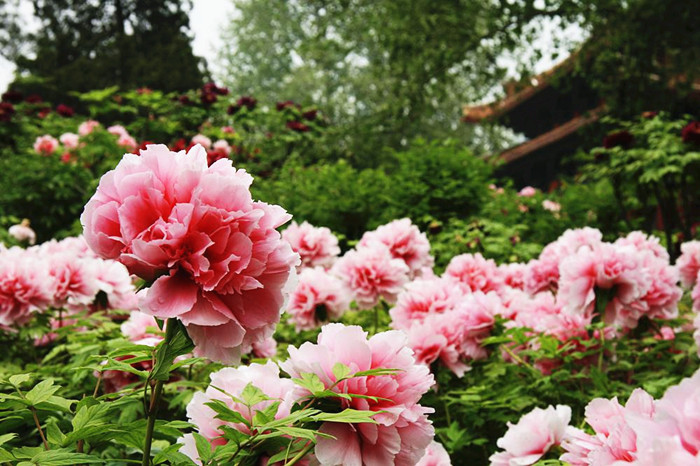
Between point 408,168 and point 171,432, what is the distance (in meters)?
4.09

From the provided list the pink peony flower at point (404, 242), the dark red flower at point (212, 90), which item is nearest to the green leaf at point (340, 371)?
the pink peony flower at point (404, 242)

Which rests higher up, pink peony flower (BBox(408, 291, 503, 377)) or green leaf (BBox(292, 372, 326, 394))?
green leaf (BBox(292, 372, 326, 394))

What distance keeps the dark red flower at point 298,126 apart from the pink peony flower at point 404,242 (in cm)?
450

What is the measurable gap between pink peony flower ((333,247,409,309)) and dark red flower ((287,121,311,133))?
482 centimetres

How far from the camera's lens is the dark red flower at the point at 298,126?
22.3ft

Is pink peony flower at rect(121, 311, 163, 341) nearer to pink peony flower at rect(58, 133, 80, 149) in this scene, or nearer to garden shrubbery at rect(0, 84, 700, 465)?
garden shrubbery at rect(0, 84, 700, 465)

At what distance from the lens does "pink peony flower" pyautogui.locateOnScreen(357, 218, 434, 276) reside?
7.86 ft

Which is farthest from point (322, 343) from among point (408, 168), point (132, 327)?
point (408, 168)

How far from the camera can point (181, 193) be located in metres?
0.74

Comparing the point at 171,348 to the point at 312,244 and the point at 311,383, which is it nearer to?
the point at 311,383

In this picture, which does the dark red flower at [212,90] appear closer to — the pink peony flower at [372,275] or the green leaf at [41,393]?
the pink peony flower at [372,275]

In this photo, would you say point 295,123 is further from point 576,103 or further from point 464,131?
point 464,131

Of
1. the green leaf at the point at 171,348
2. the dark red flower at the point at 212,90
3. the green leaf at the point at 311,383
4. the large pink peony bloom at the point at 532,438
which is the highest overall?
the green leaf at the point at 171,348

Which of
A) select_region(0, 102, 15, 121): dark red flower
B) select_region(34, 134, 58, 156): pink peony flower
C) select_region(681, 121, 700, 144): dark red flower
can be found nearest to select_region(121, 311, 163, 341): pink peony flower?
select_region(681, 121, 700, 144): dark red flower
